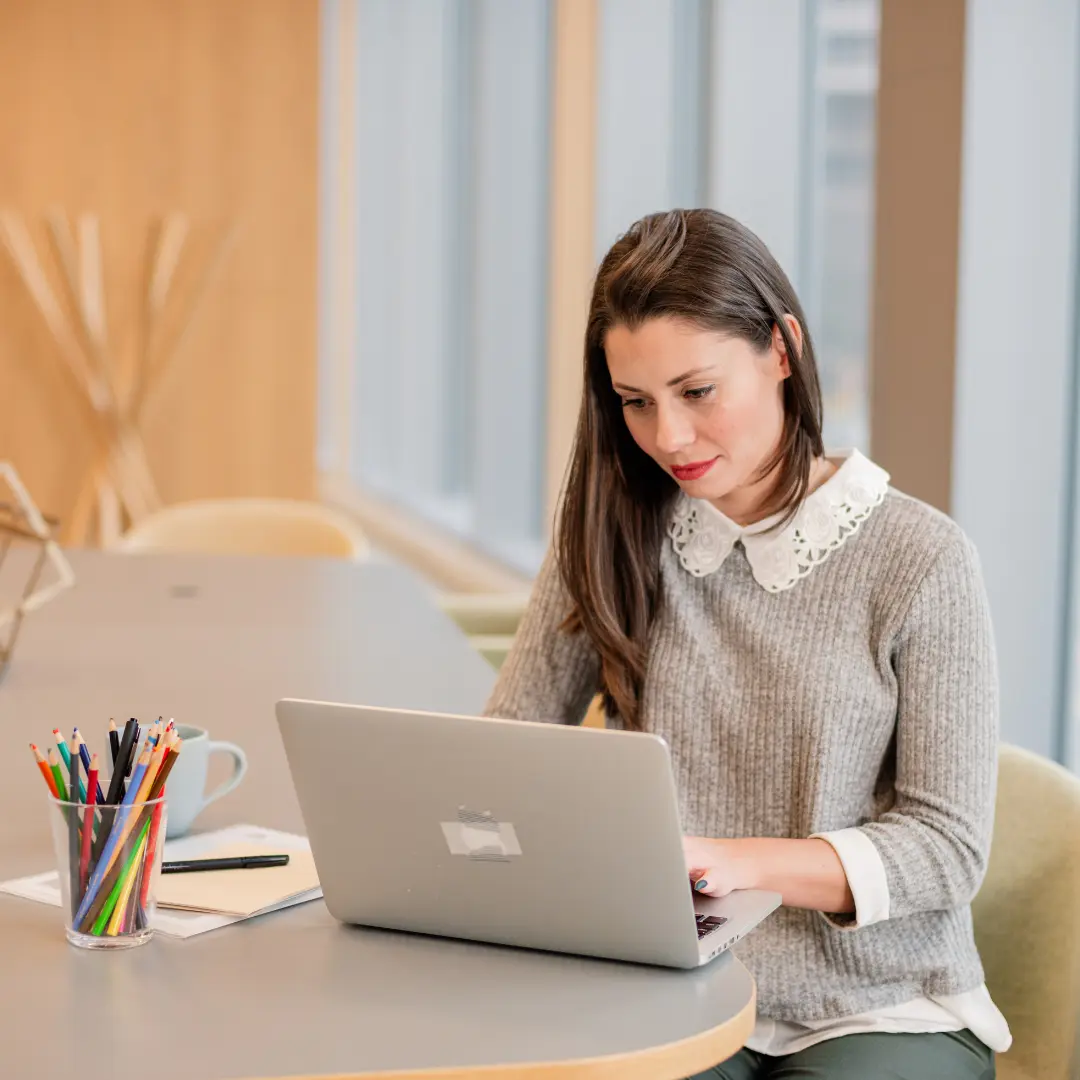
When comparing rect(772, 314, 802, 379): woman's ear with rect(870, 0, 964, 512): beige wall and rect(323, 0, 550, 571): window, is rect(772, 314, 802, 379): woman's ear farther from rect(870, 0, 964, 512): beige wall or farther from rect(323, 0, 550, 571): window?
rect(323, 0, 550, 571): window

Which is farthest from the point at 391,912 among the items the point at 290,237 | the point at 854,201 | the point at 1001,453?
the point at 290,237

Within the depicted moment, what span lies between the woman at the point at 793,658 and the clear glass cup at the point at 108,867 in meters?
0.43

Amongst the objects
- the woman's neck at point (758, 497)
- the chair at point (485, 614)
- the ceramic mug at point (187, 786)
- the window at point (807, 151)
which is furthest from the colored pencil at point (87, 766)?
the window at point (807, 151)

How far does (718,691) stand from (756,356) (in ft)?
1.02

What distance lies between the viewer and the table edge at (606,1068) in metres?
0.91

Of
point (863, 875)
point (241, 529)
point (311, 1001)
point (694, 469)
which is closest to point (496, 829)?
point (311, 1001)

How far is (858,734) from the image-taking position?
1.39 meters

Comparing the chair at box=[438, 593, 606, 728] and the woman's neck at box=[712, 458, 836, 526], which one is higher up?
the woman's neck at box=[712, 458, 836, 526]

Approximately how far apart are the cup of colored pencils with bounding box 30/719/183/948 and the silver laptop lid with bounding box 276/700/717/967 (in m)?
0.10

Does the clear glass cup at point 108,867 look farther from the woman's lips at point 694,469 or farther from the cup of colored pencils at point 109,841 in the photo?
the woman's lips at point 694,469

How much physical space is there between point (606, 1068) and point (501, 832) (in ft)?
0.64

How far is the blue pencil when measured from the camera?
109cm

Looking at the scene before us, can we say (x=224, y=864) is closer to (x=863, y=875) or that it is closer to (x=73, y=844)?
(x=73, y=844)

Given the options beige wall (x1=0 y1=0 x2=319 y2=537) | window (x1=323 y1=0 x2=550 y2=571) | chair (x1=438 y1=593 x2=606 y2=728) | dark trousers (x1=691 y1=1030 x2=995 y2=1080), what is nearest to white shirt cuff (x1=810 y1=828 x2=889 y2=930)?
dark trousers (x1=691 y1=1030 x2=995 y2=1080)
